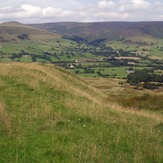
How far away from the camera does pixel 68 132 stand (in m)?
14.6

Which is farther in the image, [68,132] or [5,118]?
[5,118]

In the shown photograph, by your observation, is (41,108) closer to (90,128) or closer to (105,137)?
(90,128)

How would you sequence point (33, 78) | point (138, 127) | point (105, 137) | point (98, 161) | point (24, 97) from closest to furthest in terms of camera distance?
point (98, 161) < point (105, 137) < point (138, 127) < point (24, 97) < point (33, 78)

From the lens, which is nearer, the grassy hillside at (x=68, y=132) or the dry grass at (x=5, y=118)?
the grassy hillside at (x=68, y=132)

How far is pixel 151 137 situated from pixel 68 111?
5488 mm

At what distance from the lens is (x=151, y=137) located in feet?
50.4

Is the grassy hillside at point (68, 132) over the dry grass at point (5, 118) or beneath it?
beneath

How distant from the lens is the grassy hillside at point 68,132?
12.0m

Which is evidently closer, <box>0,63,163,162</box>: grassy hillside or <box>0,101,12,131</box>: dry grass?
<box>0,63,163,162</box>: grassy hillside

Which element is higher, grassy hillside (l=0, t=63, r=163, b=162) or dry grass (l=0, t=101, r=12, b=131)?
dry grass (l=0, t=101, r=12, b=131)

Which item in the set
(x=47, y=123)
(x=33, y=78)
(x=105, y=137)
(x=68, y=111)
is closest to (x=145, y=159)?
(x=105, y=137)

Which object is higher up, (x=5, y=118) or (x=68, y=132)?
(x=5, y=118)

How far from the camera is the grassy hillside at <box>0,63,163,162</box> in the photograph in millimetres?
11969

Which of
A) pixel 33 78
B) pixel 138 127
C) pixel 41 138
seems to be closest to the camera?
pixel 41 138
